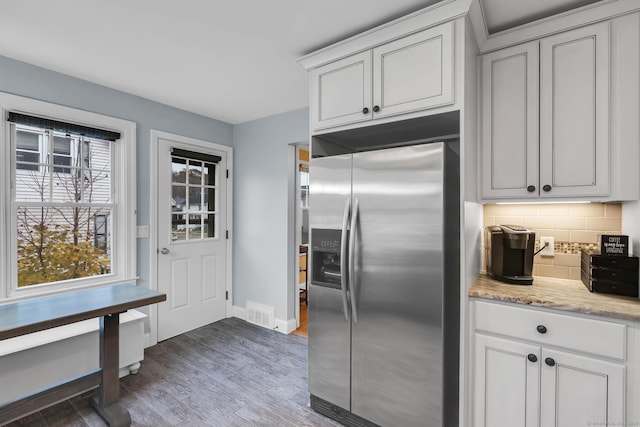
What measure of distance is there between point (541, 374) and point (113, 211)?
339 centimetres

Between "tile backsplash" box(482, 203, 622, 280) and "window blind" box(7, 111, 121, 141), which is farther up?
"window blind" box(7, 111, 121, 141)

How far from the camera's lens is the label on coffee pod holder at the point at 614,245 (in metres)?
1.69

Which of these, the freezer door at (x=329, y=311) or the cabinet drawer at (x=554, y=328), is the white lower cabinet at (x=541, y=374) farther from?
the freezer door at (x=329, y=311)

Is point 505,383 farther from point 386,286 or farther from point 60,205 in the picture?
point 60,205

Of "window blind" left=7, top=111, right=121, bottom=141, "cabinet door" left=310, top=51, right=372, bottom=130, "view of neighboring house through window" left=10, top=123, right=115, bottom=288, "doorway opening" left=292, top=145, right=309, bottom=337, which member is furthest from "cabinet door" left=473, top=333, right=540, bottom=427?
"window blind" left=7, top=111, right=121, bottom=141

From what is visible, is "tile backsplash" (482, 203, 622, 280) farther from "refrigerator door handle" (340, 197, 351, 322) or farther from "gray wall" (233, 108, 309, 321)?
"gray wall" (233, 108, 309, 321)

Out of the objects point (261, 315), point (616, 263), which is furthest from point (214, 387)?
point (616, 263)

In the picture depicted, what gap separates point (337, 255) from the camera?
1.98 meters

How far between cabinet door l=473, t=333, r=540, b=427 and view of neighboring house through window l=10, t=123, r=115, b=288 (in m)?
3.09

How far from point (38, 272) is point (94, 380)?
3.54 feet

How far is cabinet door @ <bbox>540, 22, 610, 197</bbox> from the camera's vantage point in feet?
5.26

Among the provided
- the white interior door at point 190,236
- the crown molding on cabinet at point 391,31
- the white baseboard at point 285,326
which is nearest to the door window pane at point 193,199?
the white interior door at point 190,236

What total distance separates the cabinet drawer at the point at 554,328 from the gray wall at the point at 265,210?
2197mm

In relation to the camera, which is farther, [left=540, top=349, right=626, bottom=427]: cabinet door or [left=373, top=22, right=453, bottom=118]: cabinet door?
[left=373, top=22, right=453, bottom=118]: cabinet door
